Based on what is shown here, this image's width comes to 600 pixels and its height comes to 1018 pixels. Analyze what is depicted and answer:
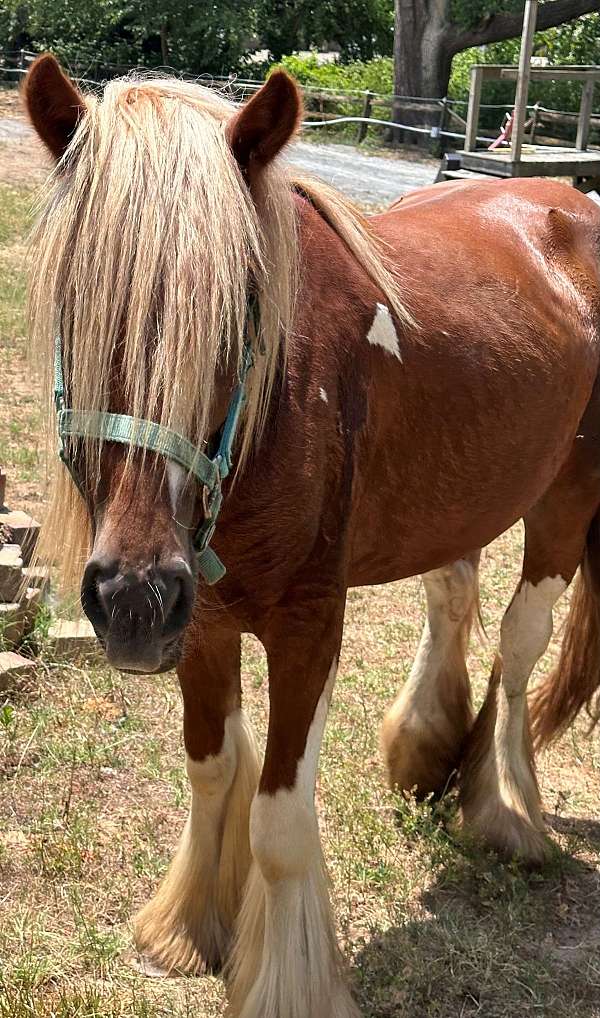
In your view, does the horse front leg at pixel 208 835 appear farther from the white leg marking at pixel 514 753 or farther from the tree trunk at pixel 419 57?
the tree trunk at pixel 419 57

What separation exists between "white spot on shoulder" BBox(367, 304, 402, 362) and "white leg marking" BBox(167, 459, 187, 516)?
2.63 ft

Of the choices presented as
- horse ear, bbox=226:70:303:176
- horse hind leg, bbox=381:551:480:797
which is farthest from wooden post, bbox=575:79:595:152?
horse ear, bbox=226:70:303:176

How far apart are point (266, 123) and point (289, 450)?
0.66 m

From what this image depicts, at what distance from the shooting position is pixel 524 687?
3.73m

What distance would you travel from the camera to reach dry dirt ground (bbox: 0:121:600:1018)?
9.22 ft

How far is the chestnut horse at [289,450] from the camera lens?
1971 millimetres

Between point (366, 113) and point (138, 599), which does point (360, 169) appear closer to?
point (366, 113)

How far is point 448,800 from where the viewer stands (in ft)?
12.5

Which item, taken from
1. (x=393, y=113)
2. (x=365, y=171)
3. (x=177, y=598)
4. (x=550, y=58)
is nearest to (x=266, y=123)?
(x=177, y=598)

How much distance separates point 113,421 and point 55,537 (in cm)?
52

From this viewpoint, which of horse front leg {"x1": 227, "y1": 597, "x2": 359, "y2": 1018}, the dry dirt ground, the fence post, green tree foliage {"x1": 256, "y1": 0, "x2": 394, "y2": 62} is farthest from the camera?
green tree foliage {"x1": 256, "y1": 0, "x2": 394, "y2": 62}

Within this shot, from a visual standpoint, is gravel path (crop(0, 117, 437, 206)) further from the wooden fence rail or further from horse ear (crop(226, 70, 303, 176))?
horse ear (crop(226, 70, 303, 176))

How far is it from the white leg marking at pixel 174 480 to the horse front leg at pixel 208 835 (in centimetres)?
92

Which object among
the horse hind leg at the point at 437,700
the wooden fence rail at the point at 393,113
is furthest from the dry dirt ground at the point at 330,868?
the wooden fence rail at the point at 393,113
